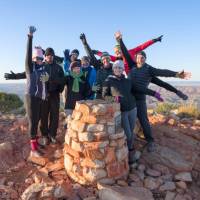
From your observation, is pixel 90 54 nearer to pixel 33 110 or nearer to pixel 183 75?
pixel 33 110

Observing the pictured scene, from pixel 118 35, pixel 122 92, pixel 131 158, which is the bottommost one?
pixel 131 158

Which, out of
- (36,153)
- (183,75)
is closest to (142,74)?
(183,75)

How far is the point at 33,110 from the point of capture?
6.23 meters

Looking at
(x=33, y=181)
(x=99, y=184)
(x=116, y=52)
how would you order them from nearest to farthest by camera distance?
(x=99, y=184) → (x=33, y=181) → (x=116, y=52)

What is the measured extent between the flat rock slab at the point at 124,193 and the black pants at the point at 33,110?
5.99 feet

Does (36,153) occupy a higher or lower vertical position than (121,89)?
lower

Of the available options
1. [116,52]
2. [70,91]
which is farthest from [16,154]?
[116,52]

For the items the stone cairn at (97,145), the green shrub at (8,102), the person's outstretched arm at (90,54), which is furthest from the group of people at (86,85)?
the green shrub at (8,102)

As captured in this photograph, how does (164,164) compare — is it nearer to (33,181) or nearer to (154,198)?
(154,198)

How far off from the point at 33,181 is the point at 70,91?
5.76ft

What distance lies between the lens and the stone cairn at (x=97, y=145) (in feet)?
18.5

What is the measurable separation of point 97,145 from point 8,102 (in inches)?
370

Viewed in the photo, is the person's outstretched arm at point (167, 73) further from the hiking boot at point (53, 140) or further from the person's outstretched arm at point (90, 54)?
the hiking boot at point (53, 140)

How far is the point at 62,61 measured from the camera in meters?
7.32
